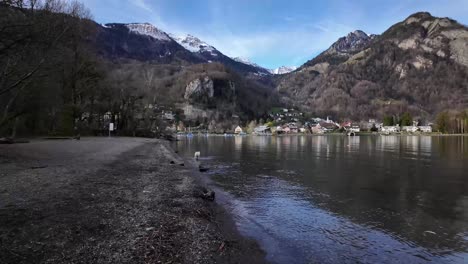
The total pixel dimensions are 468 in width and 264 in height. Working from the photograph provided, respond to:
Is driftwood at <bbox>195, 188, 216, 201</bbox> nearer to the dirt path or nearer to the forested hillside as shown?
the dirt path

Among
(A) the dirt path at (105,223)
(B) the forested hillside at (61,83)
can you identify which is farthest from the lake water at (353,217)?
(B) the forested hillside at (61,83)

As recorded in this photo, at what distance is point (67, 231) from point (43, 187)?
6065mm

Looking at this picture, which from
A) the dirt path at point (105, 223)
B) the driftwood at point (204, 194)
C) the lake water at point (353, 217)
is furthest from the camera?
the driftwood at point (204, 194)

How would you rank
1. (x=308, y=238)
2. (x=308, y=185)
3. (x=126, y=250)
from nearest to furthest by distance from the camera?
(x=126, y=250) → (x=308, y=238) → (x=308, y=185)

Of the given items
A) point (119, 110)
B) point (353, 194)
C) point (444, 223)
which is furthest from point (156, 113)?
point (444, 223)

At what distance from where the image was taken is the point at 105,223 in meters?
10.1

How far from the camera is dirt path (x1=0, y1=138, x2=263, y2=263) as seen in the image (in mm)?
7938

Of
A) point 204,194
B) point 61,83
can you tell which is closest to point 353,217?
point 204,194

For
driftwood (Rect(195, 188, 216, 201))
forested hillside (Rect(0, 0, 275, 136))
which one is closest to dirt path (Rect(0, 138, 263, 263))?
driftwood (Rect(195, 188, 216, 201))

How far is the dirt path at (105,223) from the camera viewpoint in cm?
794

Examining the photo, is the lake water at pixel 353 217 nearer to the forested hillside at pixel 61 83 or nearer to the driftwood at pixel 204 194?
the driftwood at pixel 204 194

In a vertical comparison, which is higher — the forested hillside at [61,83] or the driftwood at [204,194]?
the forested hillside at [61,83]

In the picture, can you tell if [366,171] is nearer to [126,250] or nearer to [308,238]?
[308,238]

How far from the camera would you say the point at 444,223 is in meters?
15.5
